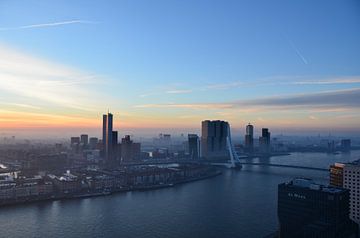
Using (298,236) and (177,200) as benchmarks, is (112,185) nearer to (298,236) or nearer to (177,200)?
(177,200)

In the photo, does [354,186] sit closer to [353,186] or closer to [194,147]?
[353,186]

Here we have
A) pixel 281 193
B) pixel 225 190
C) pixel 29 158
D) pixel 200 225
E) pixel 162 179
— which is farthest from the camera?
pixel 29 158

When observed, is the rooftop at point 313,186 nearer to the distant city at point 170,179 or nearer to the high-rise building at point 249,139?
the distant city at point 170,179

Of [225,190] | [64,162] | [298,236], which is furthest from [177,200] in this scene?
[64,162]

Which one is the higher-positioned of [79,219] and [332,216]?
[332,216]

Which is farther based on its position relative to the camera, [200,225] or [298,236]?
[200,225]

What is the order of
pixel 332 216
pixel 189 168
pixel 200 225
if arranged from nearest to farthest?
pixel 332 216
pixel 200 225
pixel 189 168

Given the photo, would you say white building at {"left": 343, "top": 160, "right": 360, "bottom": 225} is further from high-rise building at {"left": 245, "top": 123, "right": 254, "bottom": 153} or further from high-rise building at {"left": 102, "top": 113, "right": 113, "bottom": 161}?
high-rise building at {"left": 245, "top": 123, "right": 254, "bottom": 153}
